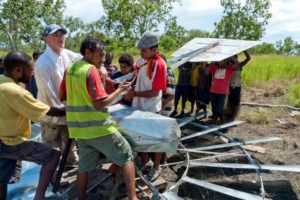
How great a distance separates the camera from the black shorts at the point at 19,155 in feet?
10.3

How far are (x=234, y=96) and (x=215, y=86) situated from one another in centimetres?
52

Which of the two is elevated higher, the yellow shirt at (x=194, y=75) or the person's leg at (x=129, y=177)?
the yellow shirt at (x=194, y=75)

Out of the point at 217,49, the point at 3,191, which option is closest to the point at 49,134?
the point at 3,191

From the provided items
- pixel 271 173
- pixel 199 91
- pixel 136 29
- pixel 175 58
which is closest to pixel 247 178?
pixel 271 173

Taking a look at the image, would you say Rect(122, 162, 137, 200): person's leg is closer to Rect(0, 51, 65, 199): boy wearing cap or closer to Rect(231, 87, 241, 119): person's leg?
Rect(0, 51, 65, 199): boy wearing cap

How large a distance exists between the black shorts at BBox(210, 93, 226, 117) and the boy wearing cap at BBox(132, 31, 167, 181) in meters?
2.58

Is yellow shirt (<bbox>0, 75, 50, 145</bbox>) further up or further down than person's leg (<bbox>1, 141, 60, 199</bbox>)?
further up

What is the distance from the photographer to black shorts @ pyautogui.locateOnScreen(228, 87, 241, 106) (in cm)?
632

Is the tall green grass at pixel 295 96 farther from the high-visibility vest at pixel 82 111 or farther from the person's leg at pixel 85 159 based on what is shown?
the high-visibility vest at pixel 82 111

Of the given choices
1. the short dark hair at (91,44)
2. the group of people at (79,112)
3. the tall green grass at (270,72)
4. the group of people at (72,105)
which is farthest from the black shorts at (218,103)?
the tall green grass at (270,72)

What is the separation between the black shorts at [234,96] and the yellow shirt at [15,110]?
4022 mm

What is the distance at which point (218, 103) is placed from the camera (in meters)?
6.12

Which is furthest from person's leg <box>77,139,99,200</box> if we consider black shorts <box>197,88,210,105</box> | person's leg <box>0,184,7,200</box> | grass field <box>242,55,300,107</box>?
grass field <box>242,55,300,107</box>

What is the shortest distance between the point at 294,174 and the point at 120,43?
15.9 meters
